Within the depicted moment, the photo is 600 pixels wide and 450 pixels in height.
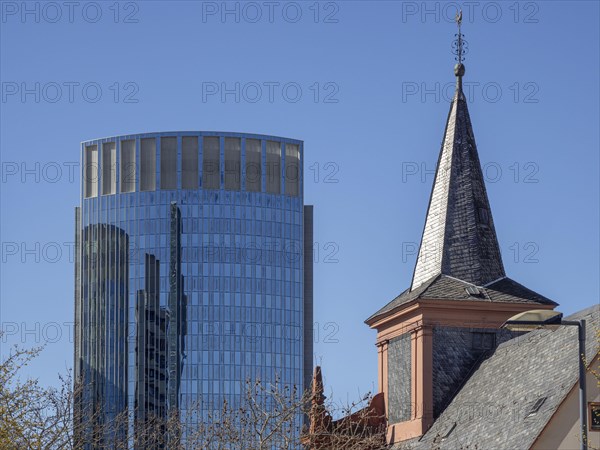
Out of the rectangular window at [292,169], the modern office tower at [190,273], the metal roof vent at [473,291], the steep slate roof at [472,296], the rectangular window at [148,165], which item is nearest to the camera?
the steep slate roof at [472,296]

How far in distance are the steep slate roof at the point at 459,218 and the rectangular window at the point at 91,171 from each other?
102m

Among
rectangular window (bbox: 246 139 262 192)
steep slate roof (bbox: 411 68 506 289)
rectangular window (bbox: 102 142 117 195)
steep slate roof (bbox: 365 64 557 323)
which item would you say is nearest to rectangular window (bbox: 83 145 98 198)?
rectangular window (bbox: 102 142 117 195)

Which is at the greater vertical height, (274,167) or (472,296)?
(274,167)

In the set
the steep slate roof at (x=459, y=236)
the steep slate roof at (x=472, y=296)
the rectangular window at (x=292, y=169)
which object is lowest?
the steep slate roof at (x=472, y=296)

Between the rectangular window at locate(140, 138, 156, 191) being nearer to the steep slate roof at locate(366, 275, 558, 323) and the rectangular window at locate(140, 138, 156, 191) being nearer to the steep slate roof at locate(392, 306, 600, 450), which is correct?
the steep slate roof at locate(366, 275, 558, 323)

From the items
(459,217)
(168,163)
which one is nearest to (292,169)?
(168,163)

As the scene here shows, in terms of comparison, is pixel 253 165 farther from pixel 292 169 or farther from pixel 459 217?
pixel 459 217

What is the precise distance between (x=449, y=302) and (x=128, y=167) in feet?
342

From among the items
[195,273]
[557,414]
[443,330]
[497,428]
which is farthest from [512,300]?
[195,273]

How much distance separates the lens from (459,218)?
2344 inches

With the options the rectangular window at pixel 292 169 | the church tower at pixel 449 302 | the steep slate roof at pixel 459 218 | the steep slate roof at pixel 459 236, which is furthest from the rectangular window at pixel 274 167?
the steep slate roof at pixel 459 218

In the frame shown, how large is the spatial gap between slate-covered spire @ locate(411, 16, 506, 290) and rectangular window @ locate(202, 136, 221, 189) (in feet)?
314

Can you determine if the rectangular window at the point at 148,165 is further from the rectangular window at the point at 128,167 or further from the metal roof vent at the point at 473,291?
the metal roof vent at the point at 473,291

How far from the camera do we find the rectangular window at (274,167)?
15700cm
